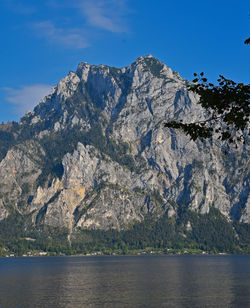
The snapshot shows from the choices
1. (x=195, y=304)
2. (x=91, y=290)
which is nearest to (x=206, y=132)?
(x=195, y=304)

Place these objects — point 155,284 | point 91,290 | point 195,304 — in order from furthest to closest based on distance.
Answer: point 155,284 → point 91,290 → point 195,304

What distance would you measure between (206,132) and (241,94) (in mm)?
4671

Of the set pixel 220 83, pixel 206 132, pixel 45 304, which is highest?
pixel 220 83

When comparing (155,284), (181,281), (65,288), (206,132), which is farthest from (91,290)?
(206,132)

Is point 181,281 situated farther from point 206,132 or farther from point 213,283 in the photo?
point 206,132

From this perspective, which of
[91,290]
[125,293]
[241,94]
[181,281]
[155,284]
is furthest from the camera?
[181,281]

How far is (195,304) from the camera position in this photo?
4633 inches

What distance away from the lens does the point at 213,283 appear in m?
165

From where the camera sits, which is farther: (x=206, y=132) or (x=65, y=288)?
(x=65, y=288)

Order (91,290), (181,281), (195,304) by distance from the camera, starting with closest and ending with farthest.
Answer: (195,304)
(91,290)
(181,281)

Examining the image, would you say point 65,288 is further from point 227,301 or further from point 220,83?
point 220,83

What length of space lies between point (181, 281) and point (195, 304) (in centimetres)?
5699

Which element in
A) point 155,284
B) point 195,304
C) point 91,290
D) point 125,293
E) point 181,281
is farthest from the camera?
point 181,281

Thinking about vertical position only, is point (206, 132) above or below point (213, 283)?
above
